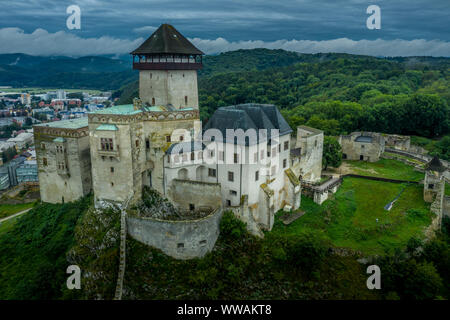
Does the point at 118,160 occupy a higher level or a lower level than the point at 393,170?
higher

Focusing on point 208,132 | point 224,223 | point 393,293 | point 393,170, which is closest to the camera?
point 393,293

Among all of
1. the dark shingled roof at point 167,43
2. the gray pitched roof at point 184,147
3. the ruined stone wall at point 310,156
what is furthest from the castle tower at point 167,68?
the ruined stone wall at point 310,156

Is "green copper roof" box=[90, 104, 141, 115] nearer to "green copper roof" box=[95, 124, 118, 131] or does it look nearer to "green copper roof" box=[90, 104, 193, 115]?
"green copper roof" box=[90, 104, 193, 115]

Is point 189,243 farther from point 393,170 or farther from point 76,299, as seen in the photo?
point 393,170

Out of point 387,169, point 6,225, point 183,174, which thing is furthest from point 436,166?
point 6,225

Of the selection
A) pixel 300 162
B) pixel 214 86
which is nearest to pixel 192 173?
pixel 300 162

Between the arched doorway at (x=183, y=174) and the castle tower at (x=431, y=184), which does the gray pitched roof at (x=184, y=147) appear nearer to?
the arched doorway at (x=183, y=174)

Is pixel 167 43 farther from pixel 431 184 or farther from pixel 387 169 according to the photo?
pixel 387 169
